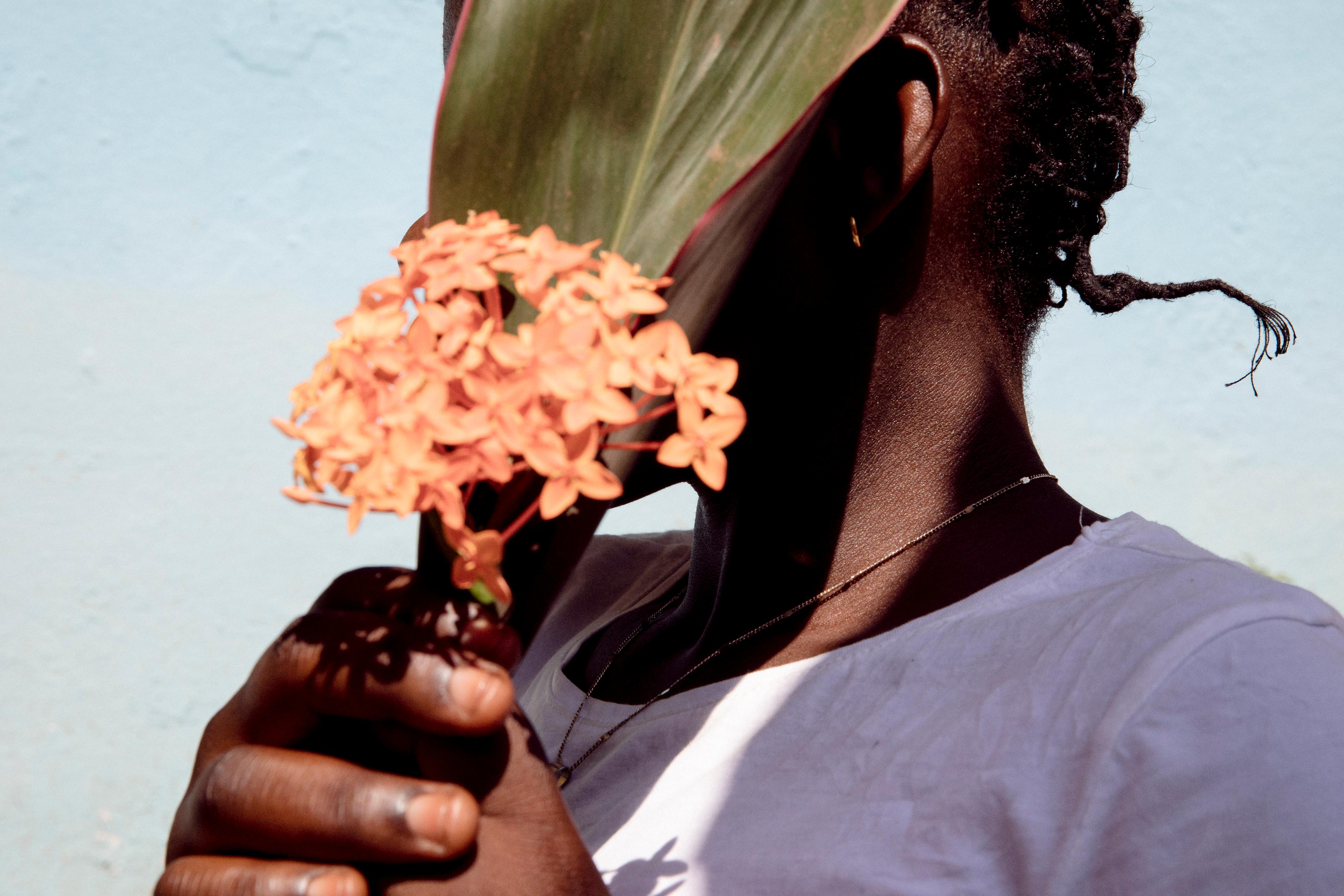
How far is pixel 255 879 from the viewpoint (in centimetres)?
49

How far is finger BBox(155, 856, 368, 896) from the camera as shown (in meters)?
0.48

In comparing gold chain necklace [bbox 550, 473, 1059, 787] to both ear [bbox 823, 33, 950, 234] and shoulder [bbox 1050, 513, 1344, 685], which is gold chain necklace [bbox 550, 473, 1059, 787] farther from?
ear [bbox 823, 33, 950, 234]

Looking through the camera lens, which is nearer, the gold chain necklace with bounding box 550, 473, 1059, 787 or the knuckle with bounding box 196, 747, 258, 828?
the knuckle with bounding box 196, 747, 258, 828

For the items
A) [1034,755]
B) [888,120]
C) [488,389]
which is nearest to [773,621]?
[1034,755]

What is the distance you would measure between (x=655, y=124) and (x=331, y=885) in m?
0.44

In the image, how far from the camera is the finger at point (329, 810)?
0.47m

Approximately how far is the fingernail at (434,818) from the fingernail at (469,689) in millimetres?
52

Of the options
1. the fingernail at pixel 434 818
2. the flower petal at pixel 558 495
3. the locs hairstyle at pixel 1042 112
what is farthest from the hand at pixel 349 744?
the locs hairstyle at pixel 1042 112

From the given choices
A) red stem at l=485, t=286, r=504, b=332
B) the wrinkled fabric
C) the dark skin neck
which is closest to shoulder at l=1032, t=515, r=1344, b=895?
the wrinkled fabric

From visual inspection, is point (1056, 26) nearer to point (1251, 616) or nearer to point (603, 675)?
point (1251, 616)

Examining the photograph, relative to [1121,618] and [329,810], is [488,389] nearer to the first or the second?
[329,810]

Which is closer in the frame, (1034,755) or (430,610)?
(430,610)

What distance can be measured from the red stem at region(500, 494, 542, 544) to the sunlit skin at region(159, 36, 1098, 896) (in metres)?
0.05

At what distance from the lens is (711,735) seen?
2.59 feet
